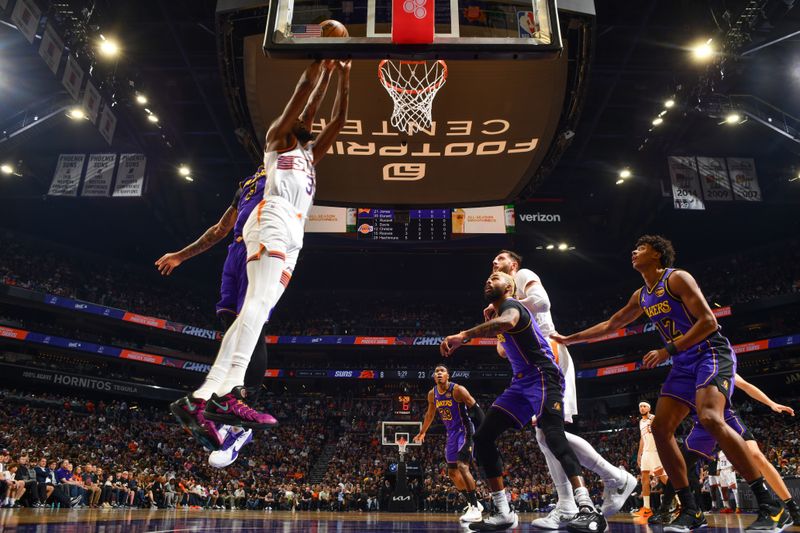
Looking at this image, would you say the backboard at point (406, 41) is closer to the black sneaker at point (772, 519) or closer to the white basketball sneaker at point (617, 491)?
the black sneaker at point (772, 519)

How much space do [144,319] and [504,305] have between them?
93.1 ft

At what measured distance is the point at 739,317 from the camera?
28.2 m

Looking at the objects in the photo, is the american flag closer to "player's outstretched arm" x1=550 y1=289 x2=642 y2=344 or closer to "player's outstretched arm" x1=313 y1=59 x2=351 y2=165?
"player's outstretched arm" x1=313 y1=59 x2=351 y2=165

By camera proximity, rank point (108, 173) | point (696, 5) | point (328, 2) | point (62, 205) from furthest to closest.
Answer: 1. point (62, 205)
2. point (108, 173)
3. point (696, 5)
4. point (328, 2)

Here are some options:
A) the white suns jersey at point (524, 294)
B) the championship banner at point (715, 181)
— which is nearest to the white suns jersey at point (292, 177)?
the white suns jersey at point (524, 294)

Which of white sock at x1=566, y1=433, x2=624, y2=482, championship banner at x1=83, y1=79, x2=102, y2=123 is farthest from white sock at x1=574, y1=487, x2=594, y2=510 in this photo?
championship banner at x1=83, y1=79, x2=102, y2=123

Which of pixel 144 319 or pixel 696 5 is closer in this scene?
pixel 696 5

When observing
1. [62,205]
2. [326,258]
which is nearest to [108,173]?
[62,205]

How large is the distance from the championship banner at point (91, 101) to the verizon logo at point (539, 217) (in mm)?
16250

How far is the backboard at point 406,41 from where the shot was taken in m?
4.55

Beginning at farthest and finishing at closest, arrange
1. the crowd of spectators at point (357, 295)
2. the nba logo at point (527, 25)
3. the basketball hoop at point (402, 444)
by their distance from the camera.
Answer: the crowd of spectators at point (357, 295)
the basketball hoop at point (402, 444)
the nba logo at point (527, 25)

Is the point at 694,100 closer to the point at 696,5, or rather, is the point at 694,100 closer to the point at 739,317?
the point at 696,5

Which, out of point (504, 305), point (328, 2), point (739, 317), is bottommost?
point (504, 305)

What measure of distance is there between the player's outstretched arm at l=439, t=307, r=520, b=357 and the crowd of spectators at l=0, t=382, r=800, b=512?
43.0 ft
